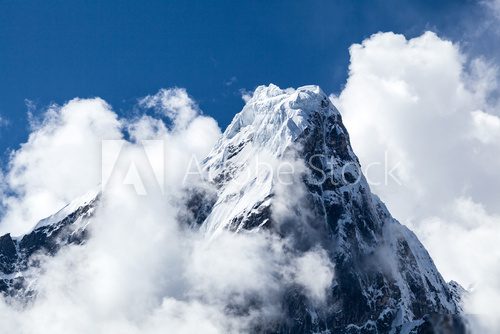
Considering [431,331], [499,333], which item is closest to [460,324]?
[431,331]

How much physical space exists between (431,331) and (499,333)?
11186 centimetres

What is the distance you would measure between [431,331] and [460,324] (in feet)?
10.3

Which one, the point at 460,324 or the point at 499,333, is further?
the point at 499,333

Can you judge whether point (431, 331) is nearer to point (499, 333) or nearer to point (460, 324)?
point (460, 324)

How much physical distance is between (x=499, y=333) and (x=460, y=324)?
11261 cm

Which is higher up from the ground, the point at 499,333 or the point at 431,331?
the point at 499,333

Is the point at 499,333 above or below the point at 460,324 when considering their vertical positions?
above

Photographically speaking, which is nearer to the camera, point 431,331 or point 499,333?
point 431,331

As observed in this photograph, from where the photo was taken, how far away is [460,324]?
8412cm

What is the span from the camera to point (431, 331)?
8562 cm
